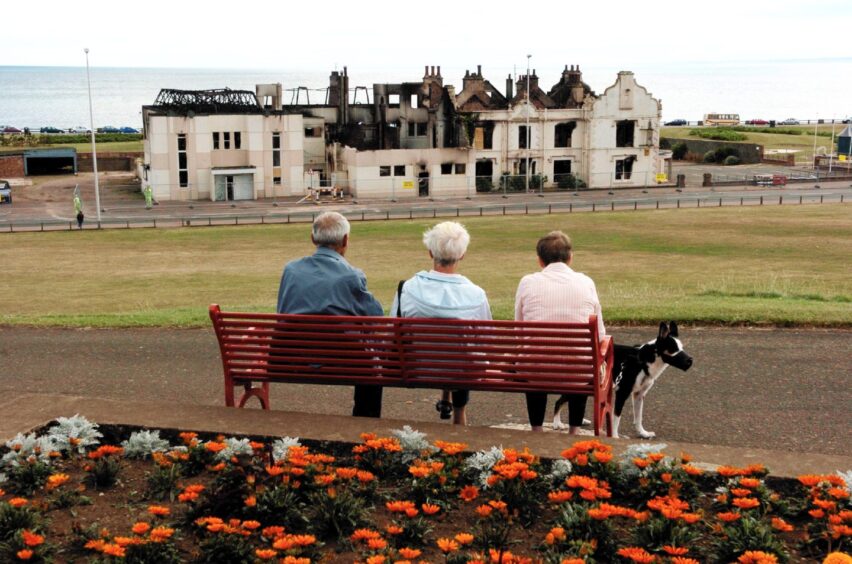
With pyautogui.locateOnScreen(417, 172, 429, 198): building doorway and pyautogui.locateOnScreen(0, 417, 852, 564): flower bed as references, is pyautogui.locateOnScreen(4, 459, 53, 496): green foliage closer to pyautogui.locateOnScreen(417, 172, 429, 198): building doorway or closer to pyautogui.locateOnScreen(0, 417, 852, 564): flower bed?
pyautogui.locateOnScreen(0, 417, 852, 564): flower bed

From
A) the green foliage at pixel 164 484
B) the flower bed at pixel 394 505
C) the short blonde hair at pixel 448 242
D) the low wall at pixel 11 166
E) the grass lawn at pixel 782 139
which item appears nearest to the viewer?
the flower bed at pixel 394 505

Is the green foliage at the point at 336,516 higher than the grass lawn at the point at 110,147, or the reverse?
the grass lawn at the point at 110,147

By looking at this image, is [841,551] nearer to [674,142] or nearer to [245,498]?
[245,498]

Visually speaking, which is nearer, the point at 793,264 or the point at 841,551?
the point at 841,551

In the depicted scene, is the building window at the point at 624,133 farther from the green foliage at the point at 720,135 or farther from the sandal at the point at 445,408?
the sandal at the point at 445,408

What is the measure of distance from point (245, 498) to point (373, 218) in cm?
5538

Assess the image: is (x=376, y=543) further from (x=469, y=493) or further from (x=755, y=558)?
(x=755, y=558)

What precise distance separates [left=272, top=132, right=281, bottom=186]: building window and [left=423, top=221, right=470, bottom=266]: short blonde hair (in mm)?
69889

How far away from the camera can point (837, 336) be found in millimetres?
12797

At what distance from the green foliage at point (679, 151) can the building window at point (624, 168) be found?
1152 inches

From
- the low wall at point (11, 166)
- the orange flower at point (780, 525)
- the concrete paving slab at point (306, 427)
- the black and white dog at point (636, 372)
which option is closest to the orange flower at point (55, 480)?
the concrete paving slab at point (306, 427)

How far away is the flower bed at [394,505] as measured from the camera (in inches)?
193

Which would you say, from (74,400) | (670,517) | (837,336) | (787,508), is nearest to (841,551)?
(787,508)

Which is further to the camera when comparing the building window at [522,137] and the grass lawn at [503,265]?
the building window at [522,137]
